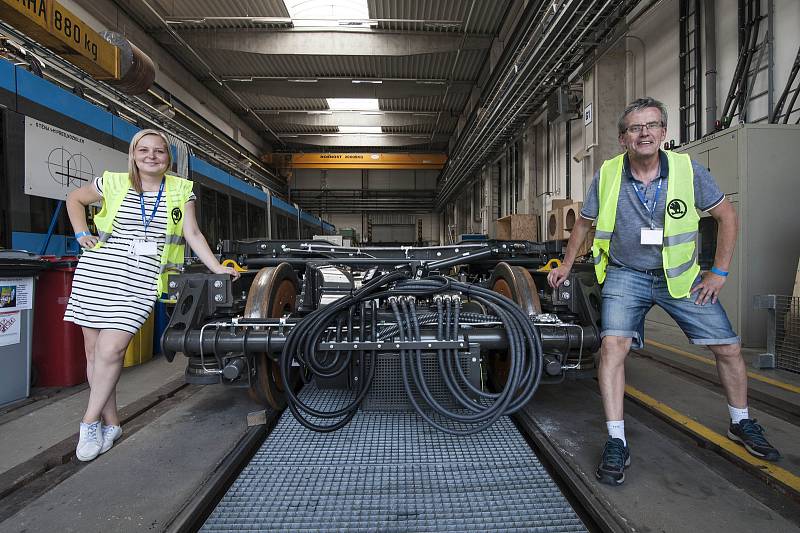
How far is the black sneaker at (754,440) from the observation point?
2088 mm

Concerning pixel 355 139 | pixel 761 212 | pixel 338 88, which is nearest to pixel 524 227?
pixel 761 212

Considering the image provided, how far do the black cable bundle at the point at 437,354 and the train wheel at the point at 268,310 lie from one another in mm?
442

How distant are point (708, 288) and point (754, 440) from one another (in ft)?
2.74

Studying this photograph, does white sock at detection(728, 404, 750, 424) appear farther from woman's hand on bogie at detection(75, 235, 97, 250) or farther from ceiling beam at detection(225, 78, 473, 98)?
ceiling beam at detection(225, 78, 473, 98)

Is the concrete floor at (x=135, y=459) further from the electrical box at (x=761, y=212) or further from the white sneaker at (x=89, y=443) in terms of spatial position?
the electrical box at (x=761, y=212)

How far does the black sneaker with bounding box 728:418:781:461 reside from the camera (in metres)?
2.09

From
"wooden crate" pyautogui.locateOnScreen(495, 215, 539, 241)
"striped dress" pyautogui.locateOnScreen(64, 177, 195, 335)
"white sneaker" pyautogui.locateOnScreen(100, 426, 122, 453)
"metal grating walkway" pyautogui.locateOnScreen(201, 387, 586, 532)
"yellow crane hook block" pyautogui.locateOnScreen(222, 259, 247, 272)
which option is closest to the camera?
"metal grating walkway" pyautogui.locateOnScreen(201, 387, 586, 532)

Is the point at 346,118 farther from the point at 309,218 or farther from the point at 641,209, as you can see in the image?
the point at 641,209

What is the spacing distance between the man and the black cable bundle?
1.41 ft

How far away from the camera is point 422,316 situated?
2.36 metres

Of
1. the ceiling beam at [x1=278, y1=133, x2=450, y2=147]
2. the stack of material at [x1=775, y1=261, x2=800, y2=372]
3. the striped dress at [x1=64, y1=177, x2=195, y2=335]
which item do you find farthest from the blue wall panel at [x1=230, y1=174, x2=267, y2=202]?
the ceiling beam at [x1=278, y1=133, x2=450, y2=147]

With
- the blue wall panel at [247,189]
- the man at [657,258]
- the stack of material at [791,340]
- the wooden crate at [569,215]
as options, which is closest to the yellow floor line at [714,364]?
the stack of material at [791,340]

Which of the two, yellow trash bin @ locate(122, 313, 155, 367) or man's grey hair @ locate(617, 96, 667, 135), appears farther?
yellow trash bin @ locate(122, 313, 155, 367)

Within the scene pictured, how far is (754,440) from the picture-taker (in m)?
2.13
